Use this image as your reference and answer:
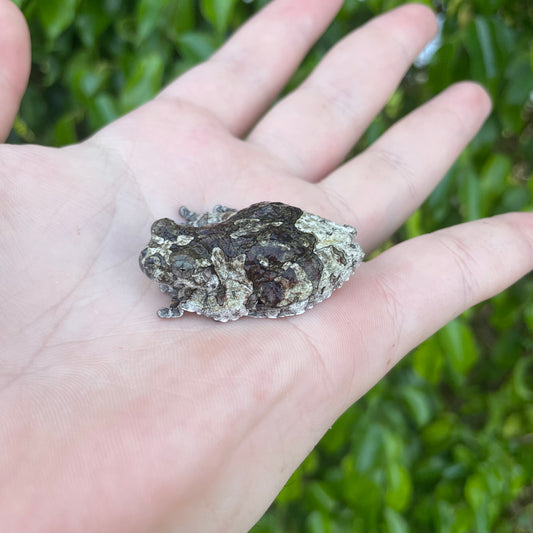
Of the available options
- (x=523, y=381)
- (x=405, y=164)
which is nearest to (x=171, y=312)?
(x=405, y=164)

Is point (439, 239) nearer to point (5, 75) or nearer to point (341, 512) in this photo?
point (341, 512)

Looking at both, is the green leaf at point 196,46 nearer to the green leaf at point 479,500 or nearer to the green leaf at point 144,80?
the green leaf at point 144,80

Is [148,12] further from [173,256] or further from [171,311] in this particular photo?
[171,311]

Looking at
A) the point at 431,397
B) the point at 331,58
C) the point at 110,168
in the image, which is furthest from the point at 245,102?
the point at 431,397

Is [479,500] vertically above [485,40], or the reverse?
[485,40]

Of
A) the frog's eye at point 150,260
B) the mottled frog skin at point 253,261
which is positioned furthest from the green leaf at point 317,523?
the frog's eye at point 150,260

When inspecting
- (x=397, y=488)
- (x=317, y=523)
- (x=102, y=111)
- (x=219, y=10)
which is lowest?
(x=317, y=523)
